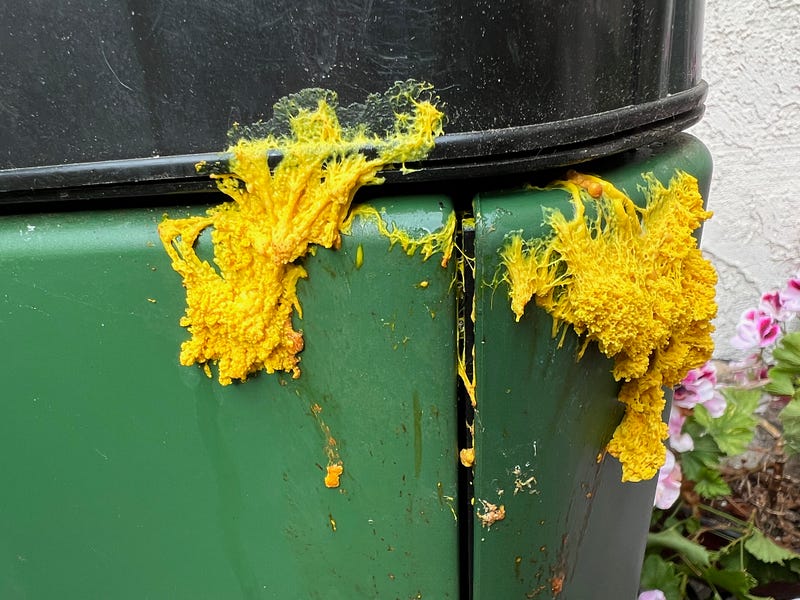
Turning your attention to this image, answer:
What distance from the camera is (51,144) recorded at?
0.69 m

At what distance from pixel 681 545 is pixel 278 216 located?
1.44 meters

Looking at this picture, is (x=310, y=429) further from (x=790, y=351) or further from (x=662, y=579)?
(x=790, y=351)

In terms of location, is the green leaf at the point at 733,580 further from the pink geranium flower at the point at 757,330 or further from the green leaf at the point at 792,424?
the pink geranium flower at the point at 757,330

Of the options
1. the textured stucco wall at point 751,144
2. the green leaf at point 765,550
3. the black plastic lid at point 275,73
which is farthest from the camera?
Result: the textured stucco wall at point 751,144

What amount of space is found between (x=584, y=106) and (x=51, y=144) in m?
0.53

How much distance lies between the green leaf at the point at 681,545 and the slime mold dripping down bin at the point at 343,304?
2.83 ft

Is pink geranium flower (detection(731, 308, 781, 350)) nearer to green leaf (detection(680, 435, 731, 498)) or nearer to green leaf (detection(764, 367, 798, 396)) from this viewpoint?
green leaf (detection(764, 367, 798, 396))

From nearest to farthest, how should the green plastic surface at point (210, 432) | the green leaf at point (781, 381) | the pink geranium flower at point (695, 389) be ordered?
the green plastic surface at point (210, 432) < the pink geranium flower at point (695, 389) < the green leaf at point (781, 381)

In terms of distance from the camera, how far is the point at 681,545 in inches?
65.8

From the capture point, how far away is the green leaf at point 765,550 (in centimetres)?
164

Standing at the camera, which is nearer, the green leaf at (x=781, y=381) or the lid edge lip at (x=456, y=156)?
the lid edge lip at (x=456, y=156)

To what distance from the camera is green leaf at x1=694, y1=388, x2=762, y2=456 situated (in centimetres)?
167

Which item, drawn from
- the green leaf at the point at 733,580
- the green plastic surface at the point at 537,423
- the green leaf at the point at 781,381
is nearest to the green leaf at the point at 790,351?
the green leaf at the point at 781,381

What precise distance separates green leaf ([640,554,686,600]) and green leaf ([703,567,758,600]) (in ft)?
0.21
